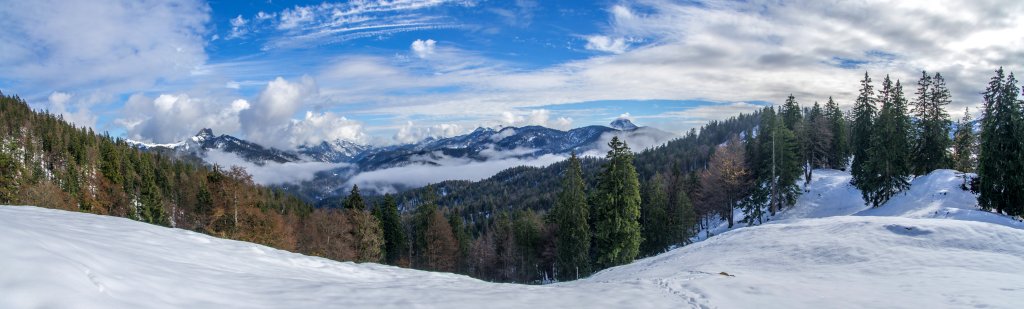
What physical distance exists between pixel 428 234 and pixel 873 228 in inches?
1613

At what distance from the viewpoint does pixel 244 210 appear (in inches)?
1083

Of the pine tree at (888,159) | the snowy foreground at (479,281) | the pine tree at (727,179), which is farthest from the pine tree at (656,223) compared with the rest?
the snowy foreground at (479,281)

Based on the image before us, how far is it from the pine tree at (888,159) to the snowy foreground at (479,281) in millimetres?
21781

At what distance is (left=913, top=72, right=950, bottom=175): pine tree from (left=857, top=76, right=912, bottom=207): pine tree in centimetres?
490

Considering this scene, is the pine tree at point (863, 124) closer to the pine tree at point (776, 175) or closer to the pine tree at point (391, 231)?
the pine tree at point (776, 175)

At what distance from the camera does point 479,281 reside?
14.1 m

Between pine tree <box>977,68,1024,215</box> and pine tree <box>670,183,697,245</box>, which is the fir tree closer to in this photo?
pine tree <box>670,183,697,245</box>

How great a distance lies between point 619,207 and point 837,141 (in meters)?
49.2

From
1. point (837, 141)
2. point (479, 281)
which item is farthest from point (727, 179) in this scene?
point (479, 281)

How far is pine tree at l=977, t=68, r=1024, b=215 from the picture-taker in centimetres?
3150

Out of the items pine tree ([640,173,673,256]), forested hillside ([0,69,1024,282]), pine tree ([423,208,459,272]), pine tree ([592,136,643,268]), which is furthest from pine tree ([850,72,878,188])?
pine tree ([423,208,459,272])

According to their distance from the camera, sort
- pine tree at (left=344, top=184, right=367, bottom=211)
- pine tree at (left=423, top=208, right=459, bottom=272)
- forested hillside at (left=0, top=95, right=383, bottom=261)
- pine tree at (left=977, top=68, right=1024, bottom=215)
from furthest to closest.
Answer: pine tree at (left=423, top=208, right=459, bottom=272)
pine tree at (left=344, top=184, right=367, bottom=211)
pine tree at (left=977, top=68, right=1024, bottom=215)
forested hillside at (left=0, top=95, right=383, bottom=261)

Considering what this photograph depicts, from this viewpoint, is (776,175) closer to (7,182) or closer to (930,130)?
(930,130)

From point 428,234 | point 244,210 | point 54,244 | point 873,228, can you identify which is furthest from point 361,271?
point 428,234
